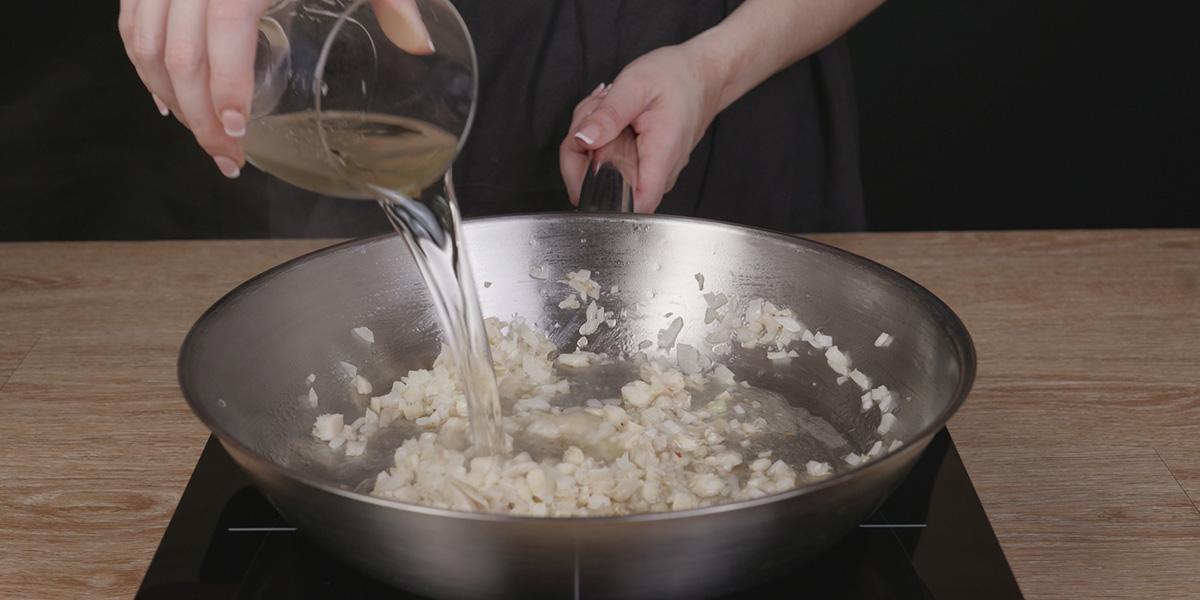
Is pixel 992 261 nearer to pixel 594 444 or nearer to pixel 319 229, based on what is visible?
pixel 594 444

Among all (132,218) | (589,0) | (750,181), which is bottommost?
(132,218)

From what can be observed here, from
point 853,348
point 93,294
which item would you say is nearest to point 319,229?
point 93,294

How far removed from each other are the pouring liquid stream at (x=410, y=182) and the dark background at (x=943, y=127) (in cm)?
180

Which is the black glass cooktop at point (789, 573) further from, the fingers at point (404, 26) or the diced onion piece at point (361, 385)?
the fingers at point (404, 26)

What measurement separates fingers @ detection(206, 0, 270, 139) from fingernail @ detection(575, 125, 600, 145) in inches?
18.9

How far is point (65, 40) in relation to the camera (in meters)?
A: 2.52

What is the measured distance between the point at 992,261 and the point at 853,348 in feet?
1.42

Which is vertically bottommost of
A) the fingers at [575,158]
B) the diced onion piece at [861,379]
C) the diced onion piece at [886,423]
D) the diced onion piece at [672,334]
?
Result: the diced onion piece at [672,334]

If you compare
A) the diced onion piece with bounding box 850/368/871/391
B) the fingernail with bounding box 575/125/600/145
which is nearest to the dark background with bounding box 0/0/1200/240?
the fingernail with bounding box 575/125/600/145

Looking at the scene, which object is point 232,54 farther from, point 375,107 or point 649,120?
point 649,120

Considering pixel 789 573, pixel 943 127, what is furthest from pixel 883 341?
pixel 943 127

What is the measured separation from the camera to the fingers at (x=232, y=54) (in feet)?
2.21

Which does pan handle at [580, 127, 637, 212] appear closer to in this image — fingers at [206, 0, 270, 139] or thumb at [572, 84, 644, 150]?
thumb at [572, 84, 644, 150]

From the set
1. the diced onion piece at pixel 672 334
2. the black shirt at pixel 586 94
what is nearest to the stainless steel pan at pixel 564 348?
the diced onion piece at pixel 672 334
